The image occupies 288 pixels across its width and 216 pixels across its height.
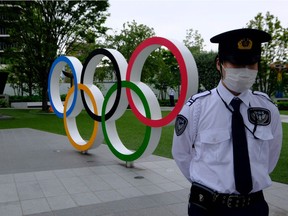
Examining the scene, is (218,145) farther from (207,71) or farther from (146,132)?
(207,71)

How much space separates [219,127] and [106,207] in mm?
3141

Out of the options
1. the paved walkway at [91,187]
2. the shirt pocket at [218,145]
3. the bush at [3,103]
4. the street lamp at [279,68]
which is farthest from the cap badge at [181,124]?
the bush at [3,103]

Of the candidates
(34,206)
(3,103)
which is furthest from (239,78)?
(3,103)

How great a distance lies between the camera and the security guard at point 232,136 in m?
2.23

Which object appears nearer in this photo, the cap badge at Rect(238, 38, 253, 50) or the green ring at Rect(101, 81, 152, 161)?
the cap badge at Rect(238, 38, 253, 50)

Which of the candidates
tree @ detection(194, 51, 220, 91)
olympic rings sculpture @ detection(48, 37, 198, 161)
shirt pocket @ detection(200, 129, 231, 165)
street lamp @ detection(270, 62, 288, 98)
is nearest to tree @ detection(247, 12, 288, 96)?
street lamp @ detection(270, 62, 288, 98)

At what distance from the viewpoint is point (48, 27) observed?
→ 20797mm

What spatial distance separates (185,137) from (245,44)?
0.79 meters

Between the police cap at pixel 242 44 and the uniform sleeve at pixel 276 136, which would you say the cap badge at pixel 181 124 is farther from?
the uniform sleeve at pixel 276 136

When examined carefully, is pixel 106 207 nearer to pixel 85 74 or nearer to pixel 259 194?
pixel 259 194

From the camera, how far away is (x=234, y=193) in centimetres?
224

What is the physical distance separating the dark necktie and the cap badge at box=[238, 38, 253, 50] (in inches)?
20.9

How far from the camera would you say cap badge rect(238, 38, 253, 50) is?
2.35 m

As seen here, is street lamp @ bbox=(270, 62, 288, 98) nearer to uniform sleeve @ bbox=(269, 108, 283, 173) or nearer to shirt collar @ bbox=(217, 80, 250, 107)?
uniform sleeve @ bbox=(269, 108, 283, 173)
